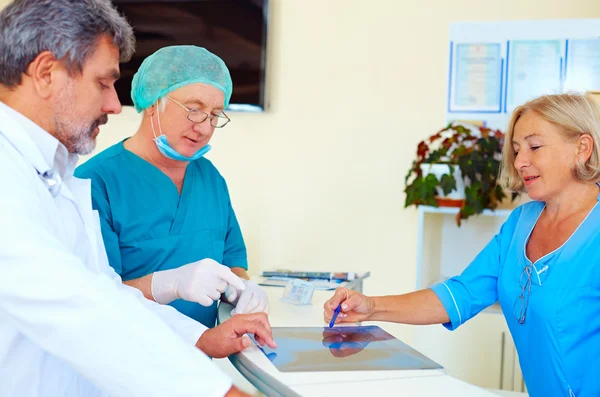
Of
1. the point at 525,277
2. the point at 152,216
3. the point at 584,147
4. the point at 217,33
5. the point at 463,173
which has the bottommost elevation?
the point at 525,277

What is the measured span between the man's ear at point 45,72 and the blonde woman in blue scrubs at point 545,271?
85cm

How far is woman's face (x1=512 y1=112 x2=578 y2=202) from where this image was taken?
1626 mm

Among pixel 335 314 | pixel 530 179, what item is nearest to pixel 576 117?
pixel 530 179

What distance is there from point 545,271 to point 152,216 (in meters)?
1.06

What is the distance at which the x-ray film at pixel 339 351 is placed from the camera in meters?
1.19

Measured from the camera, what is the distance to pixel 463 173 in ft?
8.57

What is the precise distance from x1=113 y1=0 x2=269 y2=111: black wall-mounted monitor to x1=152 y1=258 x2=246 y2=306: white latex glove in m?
1.87

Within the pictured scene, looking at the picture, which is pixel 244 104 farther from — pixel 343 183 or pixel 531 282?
pixel 531 282

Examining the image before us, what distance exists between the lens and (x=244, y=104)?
3334mm

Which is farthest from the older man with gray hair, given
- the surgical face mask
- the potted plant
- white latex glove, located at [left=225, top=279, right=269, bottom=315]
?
the potted plant

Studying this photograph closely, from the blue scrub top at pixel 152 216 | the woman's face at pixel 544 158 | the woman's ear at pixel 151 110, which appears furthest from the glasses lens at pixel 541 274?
the woman's ear at pixel 151 110

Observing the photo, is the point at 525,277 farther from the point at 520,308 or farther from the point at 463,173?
the point at 463,173

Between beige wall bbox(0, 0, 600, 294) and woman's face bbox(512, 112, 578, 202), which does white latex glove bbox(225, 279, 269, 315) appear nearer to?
woman's face bbox(512, 112, 578, 202)

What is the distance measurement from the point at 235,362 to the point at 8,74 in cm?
69
